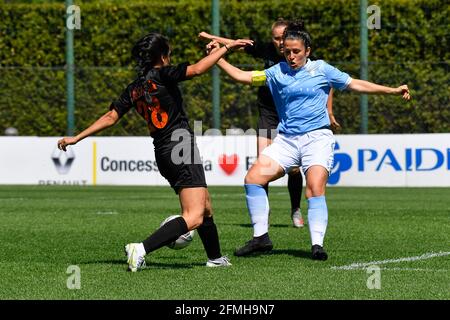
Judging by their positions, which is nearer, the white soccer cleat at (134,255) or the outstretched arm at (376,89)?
the white soccer cleat at (134,255)

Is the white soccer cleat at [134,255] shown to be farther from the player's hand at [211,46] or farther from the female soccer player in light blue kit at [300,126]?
the player's hand at [211,46]

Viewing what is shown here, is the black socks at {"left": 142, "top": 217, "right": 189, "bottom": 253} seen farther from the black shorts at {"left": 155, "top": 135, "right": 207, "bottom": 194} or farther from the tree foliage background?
the tree foliage background

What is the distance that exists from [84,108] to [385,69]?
663 centimetres

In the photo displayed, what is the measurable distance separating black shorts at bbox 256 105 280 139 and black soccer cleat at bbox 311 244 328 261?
337cm

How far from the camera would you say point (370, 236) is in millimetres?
11398

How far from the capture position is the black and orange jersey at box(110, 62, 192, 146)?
8469 millimetres

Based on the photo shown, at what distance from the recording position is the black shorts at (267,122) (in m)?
12.5

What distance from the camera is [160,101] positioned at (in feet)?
27.9

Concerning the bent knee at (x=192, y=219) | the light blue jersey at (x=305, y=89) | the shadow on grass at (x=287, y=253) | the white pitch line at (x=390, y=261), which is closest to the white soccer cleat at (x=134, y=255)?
the bent knee at (x=192, y=219)

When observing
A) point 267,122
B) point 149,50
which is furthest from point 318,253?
point 267,122

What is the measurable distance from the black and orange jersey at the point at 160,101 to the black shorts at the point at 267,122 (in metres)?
3.97

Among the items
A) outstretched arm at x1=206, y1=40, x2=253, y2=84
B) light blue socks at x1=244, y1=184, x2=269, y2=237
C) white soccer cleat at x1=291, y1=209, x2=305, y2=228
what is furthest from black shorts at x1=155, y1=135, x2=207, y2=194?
white soccer cleat at x1=291, y1=209, x2=305, y2=228
